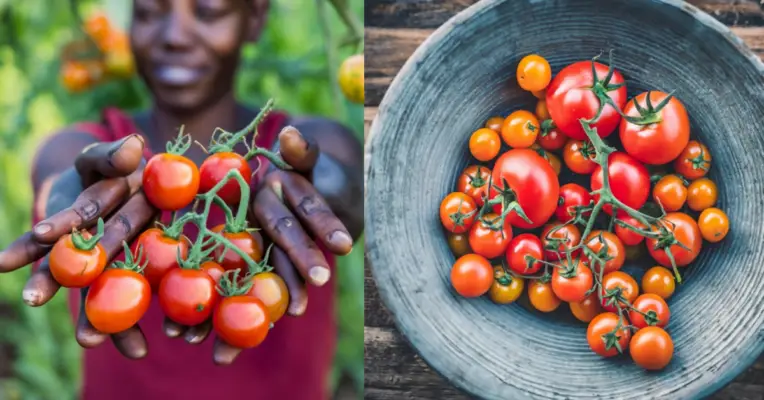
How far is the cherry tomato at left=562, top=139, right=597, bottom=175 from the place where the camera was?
3.99 ft

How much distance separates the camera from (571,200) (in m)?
1.22

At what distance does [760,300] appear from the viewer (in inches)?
46.9

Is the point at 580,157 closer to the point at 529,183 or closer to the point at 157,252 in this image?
the point at 529,183

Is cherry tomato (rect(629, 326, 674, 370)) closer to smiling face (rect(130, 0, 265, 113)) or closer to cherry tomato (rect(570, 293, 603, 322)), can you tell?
cherry tomato (rect(570, 293, 603, 322))

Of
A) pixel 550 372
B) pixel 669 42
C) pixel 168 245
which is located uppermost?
pixel 669 42

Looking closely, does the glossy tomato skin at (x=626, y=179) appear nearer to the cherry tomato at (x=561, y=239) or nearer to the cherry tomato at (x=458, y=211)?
the cherry tomato at (x=561, y=239)

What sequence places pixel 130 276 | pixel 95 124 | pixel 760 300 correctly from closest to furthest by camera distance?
1. pixel 130 276
2. pixel 760 300
3. pixel 95 124

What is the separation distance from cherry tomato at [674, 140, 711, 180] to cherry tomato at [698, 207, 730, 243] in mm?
64

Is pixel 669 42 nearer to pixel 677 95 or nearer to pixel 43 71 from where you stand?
pixel 677 95

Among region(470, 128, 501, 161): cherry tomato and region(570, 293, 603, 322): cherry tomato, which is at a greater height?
region(470, 128, 501, 161): cherry tomato

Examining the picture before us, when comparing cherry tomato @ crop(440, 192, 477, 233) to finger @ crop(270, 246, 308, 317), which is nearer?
finger @ crop(270, 246, 308, 317)

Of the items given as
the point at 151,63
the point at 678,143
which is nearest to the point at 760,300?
the point at 678,143

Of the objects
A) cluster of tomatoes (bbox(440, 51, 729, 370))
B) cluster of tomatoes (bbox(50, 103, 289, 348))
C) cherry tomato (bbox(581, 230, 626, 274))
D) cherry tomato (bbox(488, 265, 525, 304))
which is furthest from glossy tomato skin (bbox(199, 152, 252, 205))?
cherry tomato (bbox(581, 230, 626, 274))

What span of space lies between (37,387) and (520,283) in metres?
0.91
